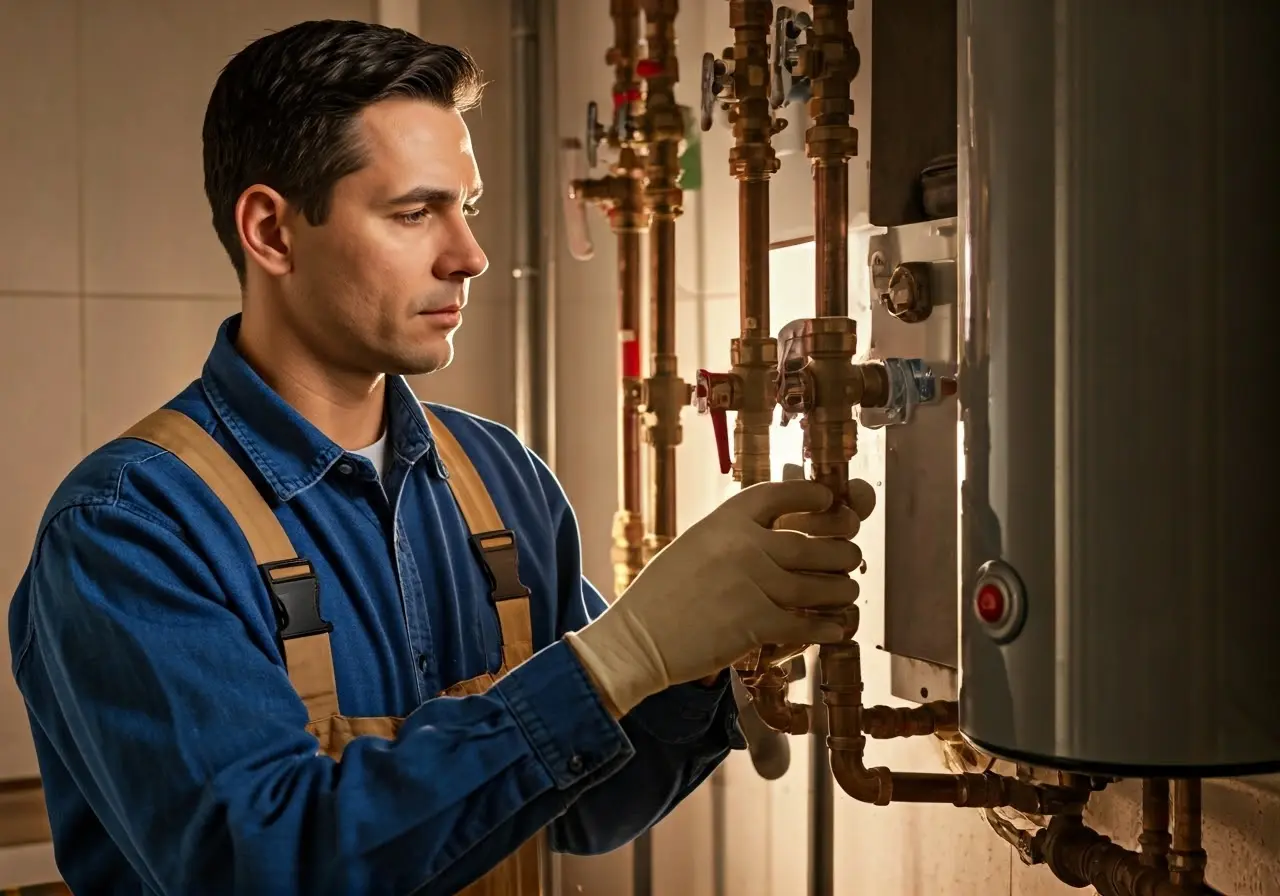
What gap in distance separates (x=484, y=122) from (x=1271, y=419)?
153 cm

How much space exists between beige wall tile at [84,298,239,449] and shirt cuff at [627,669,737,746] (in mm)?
1132

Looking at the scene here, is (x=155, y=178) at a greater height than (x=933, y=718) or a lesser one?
greater

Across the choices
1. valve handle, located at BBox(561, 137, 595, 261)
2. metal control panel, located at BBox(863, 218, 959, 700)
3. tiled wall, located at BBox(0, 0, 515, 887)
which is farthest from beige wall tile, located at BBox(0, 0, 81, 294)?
metal control panel, located at BBox(863, 218, 959, 700)

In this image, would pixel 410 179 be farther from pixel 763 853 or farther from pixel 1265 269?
pixel 763 853

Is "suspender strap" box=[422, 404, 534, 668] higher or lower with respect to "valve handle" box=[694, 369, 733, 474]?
lower

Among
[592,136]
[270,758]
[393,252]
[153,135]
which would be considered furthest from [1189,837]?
[153,135]

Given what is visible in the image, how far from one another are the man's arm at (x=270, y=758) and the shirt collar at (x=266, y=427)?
0.15m

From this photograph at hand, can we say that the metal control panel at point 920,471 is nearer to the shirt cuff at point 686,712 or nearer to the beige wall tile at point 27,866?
the shirt cuff at point 686,712

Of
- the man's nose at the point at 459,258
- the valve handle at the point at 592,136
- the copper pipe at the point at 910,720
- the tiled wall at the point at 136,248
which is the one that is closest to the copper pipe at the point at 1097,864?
the copper pipe at the point at 910,720

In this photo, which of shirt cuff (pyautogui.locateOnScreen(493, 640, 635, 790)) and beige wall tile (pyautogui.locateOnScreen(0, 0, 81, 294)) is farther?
beige wall tile (pyautogui.locateOnScreen(0, 0, 81, 294))

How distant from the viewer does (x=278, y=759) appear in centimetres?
91

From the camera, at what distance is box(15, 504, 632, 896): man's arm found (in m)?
0.89

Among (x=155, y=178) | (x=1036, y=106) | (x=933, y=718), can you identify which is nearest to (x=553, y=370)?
(x=155, y=178)

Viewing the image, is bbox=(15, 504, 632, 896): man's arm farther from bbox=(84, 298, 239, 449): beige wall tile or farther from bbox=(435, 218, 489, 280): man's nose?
bbox=(84, 298, 239, 449): beige wall tile
